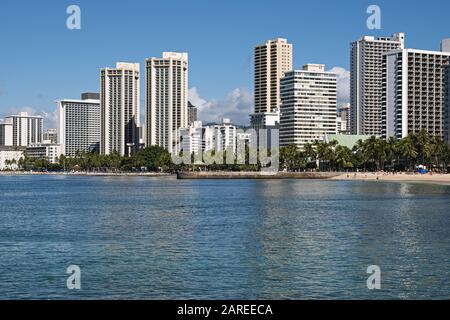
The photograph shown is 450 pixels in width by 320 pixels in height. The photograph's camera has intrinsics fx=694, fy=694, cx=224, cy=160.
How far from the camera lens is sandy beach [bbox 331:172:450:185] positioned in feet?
547

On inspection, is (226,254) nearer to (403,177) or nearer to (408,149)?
(403,177)

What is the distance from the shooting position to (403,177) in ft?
576

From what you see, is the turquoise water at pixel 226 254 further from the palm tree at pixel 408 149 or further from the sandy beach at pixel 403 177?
the palm tree at pixel 408 149

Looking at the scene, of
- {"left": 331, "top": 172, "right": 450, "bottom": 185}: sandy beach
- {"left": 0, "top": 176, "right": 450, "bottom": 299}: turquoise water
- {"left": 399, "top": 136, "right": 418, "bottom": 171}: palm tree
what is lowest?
{"left": 0, "top": 176, "right": 450, "bottom": 299}: turquoise water

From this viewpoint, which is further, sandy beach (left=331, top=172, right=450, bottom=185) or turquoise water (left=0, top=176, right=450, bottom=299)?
sandy beach (left=331, top=172, right=450, bottom=185)

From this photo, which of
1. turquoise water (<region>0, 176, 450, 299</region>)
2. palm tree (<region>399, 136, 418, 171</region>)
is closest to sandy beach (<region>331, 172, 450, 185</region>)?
palm tree (<region>399, 136, 418, 171</region>)

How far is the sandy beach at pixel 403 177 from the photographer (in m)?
167

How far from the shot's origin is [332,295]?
90.4ft

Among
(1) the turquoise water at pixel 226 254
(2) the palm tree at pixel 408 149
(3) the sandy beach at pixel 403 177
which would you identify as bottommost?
(1) the turquoise water at pixel 226 254

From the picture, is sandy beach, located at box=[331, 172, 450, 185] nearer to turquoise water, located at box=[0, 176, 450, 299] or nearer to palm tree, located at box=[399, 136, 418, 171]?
palm tree, located at box=[399, 136, 418, 171]

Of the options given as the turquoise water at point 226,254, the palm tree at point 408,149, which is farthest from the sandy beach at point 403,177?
the turquoise water at point 226,254
